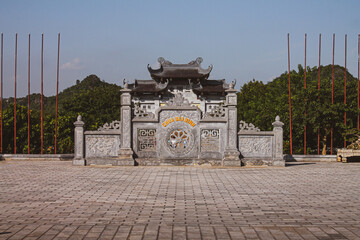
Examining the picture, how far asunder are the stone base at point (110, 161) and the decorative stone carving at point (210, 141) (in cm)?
252

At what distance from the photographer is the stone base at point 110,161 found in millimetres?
13617

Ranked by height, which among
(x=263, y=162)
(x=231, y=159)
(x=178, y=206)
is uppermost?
(x=231, y=159)

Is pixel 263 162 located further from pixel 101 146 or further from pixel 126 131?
pixel 101 146

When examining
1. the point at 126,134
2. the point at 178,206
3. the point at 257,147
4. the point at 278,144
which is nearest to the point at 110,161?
the point at 126,134

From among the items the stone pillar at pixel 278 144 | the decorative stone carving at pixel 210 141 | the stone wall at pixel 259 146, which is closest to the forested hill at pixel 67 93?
the decorative stone carving at pixel 210 141

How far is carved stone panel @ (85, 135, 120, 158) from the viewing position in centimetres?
1394

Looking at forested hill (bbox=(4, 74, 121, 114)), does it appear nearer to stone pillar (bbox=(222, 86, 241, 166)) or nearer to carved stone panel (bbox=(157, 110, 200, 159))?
carved stone panel (bbox=(157, 110, 200, 159))

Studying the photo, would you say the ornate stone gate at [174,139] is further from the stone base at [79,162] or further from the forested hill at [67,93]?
the forested hill at [67,93]

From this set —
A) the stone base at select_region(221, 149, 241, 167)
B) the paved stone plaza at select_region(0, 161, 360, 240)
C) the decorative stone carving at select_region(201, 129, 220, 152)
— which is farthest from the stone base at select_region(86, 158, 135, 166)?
the stone base at select_region(221, 149, 241, 167)

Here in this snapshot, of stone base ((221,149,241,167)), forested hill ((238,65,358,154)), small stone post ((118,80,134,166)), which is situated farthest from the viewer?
forested hill ((238,65,358,154))

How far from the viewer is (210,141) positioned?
13898mm

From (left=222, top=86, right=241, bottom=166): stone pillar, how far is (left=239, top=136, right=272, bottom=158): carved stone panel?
13.1 inches

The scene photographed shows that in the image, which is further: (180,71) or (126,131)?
(180,71)

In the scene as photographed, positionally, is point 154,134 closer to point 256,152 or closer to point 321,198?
point 256,152
